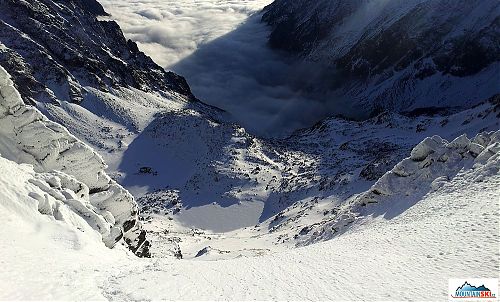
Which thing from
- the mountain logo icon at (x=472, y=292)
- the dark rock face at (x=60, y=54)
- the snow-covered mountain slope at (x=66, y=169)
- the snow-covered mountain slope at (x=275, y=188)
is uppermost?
the dark rock face at (x=60, y=54)

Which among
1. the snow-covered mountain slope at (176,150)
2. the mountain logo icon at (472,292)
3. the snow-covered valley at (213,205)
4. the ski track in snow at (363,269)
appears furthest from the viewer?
the snow-covered mountain slope at (176,150)

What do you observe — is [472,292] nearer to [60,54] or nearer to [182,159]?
[182,159]

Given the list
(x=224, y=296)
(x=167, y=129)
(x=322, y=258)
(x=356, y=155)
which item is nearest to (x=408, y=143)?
(x=356, y=155)

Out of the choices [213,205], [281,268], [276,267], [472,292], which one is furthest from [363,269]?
[213,205]

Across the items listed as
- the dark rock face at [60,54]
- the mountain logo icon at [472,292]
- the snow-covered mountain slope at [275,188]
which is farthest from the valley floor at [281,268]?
the dark rock face at [60,54]

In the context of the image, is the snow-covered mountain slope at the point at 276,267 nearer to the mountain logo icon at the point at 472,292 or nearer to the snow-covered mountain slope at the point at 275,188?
Result: the mountain logo icon at the point at 472,292

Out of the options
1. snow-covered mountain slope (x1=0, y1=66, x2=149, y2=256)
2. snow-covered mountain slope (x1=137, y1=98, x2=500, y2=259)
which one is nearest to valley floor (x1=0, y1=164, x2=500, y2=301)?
snow-covered mountain slope (x1=0, y1=66, x2=149, y2=256)

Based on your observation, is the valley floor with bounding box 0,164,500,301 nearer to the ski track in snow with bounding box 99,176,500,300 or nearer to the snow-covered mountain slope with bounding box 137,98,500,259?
the ski track in snow with bounding box 99,176,500,300
